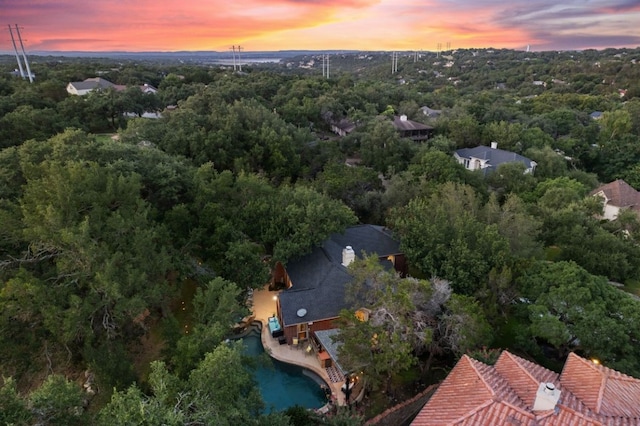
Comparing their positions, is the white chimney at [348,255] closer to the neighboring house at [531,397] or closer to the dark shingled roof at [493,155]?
the neighboring house at [531,397]

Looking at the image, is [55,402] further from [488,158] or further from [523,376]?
[488,158]

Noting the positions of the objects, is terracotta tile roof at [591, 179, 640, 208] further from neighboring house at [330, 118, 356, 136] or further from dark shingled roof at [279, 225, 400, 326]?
neighboring house at [330, 118, 356, 136]

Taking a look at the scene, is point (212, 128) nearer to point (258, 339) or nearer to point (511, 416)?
point (258, 339)

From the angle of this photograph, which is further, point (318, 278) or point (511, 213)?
point (511, 213)

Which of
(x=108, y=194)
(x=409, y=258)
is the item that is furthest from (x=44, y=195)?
(x=409, y=258)

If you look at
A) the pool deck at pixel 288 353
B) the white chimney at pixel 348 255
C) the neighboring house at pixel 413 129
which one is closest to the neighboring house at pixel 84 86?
the neighboring house at pixel 413 129

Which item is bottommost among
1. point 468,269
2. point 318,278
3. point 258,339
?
point 258,339

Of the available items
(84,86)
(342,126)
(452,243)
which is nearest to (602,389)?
(452,243)

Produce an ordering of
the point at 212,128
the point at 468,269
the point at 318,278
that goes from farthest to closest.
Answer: the point at 212,128
the point at 318,278
the point at 468,269
